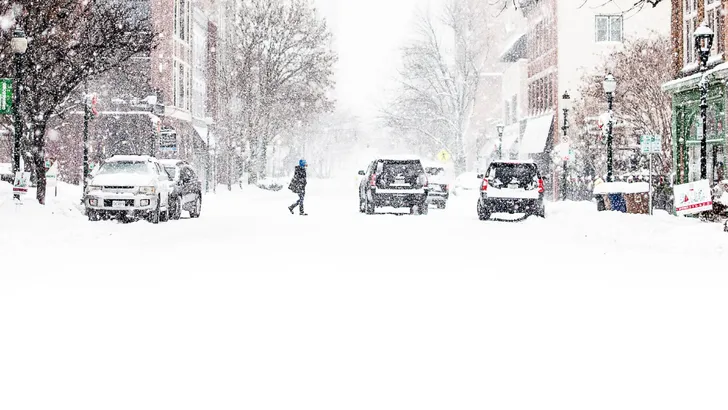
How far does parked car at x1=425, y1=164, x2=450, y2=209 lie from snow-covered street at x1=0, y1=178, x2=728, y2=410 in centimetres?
2029

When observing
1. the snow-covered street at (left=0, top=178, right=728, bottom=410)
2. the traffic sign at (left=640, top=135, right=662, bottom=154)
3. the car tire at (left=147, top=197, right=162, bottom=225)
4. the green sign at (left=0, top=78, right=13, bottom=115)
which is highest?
the green sign at (left=0, top=78, right=13, bottom=115)

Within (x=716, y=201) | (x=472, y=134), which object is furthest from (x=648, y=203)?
(x=472, y=134)

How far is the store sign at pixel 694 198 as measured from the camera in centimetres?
2008

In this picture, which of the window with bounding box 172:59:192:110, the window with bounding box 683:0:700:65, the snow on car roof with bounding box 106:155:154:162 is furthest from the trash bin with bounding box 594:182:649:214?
the window with bounding box 172:59:192:110

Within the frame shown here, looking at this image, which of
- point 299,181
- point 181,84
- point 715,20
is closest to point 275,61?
point 181,84

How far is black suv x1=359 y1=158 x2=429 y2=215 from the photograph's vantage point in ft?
101

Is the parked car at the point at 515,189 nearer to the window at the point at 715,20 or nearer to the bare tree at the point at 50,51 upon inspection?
the window at the point at 715,20

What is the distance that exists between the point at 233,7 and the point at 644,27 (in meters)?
25.9

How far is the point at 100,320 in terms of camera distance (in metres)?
9.37

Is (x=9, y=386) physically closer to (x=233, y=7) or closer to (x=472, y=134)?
(x=233, y=7)

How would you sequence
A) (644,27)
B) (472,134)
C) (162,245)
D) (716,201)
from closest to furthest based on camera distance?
(162,245)
(716,201)
(644,27)
(472,134)

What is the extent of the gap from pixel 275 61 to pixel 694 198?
44.2m

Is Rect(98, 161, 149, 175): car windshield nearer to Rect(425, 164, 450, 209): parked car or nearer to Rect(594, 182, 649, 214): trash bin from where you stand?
Rect(594, 182, 649, 214): trash bin

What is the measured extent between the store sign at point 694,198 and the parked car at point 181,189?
13.0m
